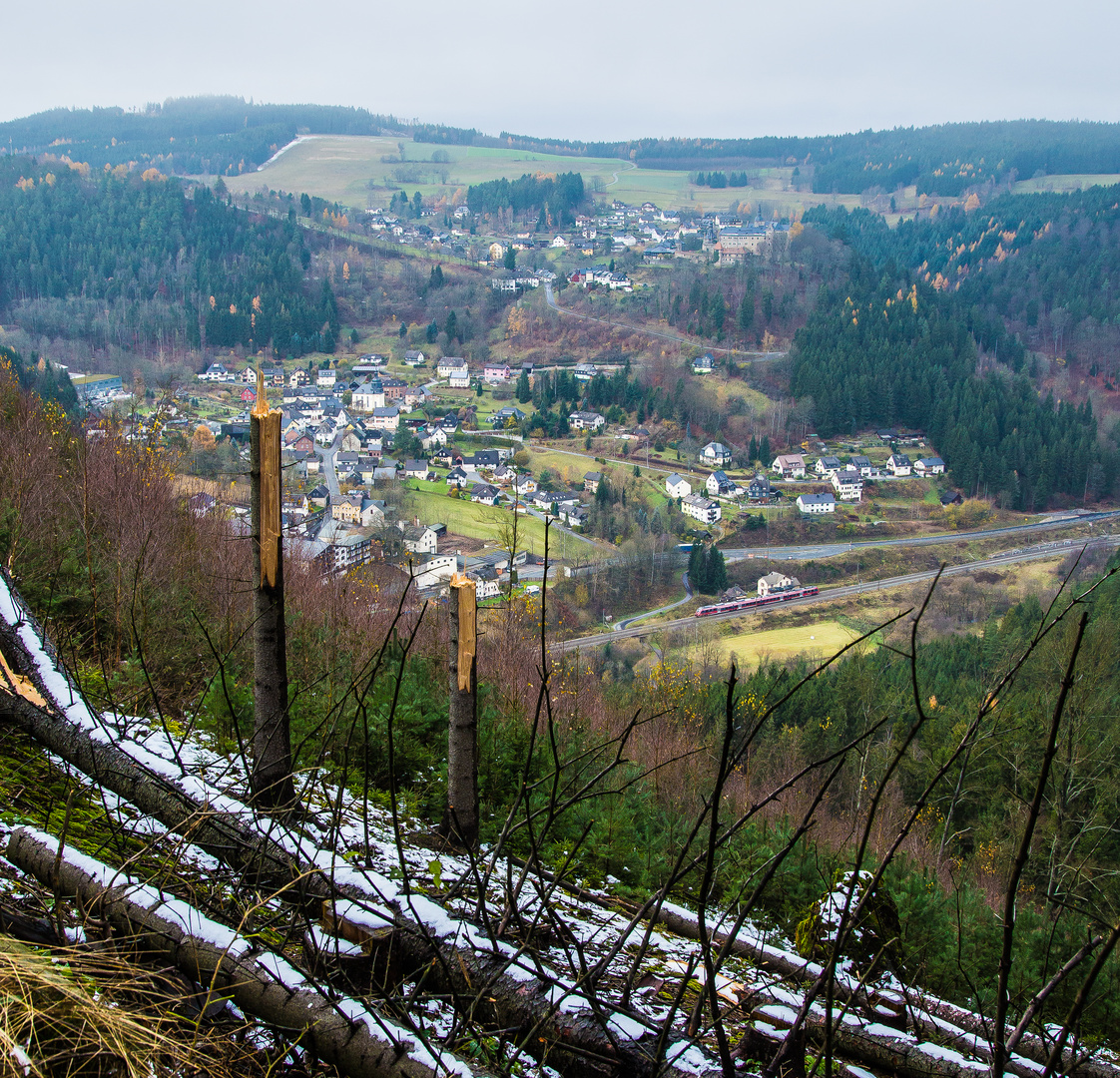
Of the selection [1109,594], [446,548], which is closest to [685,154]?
[446,548]

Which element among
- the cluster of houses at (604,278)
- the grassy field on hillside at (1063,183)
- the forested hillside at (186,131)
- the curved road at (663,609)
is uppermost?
the forested hillside at (186,131)

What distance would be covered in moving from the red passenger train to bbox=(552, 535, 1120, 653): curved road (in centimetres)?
21

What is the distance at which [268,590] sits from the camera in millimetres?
2740

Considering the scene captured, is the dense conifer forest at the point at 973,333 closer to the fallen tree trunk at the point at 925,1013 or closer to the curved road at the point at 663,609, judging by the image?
the curved road at the point at 663,609

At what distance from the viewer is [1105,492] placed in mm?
43344

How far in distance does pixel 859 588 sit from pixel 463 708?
30.0 m

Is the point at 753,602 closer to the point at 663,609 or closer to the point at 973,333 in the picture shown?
the point at 663,609

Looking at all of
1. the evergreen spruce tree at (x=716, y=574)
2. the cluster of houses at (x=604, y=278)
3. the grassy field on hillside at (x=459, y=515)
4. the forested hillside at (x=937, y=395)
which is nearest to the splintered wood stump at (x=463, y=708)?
the grassy field on hillside at (x=459, y=515)

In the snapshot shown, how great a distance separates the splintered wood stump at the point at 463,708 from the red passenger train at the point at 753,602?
25.0m

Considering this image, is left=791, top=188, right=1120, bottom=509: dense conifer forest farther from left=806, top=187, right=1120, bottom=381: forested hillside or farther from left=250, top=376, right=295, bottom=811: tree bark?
left=250, top=376, right=295, bottom=811: tree bark

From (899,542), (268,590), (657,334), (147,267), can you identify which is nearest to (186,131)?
(147,267)

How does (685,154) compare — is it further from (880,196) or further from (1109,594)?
(1109,594)

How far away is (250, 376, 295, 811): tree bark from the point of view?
2633 millimetres

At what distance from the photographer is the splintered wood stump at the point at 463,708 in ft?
10.3
